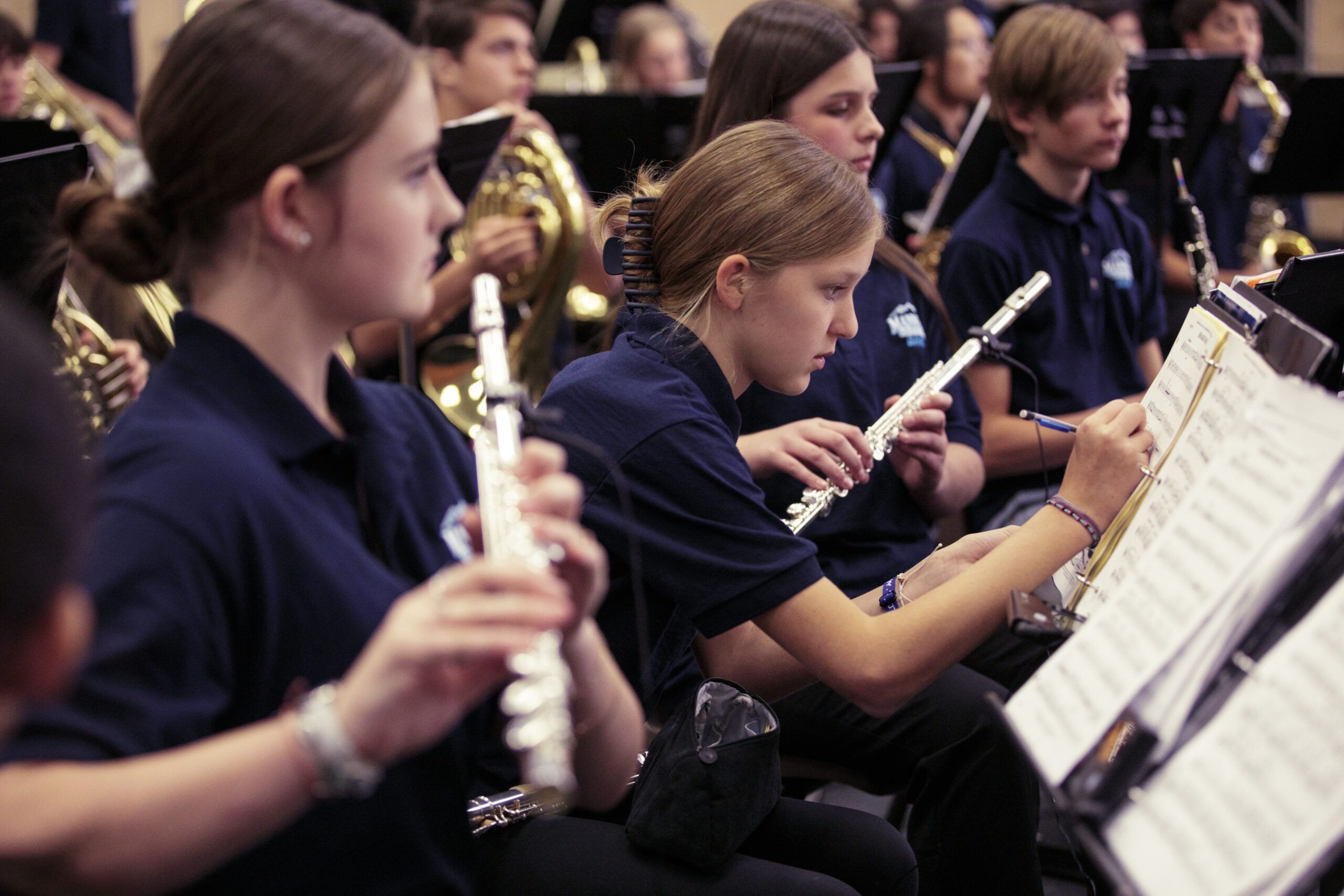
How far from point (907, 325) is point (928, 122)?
8.21ft

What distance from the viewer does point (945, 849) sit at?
181cm

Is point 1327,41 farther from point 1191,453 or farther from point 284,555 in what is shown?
point 284,555

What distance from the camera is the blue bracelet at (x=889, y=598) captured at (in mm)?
1606

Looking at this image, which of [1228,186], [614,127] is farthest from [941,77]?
[614,127]

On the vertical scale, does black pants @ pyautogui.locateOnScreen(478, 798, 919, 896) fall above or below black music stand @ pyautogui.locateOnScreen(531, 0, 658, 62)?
above

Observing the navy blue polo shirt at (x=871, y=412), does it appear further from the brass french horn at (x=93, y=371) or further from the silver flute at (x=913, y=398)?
the brass french horn at (x=93, y=371)

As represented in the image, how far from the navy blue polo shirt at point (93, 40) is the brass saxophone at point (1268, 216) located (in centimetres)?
443

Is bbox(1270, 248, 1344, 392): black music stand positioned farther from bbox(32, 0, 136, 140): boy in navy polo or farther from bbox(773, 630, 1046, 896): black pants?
bbox(32, 0, 136, 140): boy in navy polo

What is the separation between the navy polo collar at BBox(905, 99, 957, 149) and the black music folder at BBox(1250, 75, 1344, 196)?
1.07 meters

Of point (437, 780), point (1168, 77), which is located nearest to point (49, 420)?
point (437, 780)

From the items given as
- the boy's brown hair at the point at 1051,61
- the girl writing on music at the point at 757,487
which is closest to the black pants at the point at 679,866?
the girl writing on music at the point at 757,487

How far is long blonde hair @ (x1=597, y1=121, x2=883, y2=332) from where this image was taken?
1.57 metres

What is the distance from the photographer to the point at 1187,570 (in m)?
1.02

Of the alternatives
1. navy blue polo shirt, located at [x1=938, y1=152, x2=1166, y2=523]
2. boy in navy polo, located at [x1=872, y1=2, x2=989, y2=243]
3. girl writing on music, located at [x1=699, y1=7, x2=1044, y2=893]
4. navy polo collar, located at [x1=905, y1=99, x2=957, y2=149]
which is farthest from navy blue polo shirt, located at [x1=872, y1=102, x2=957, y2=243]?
girl writing on music, located at [x1=699, y1=7, x2=1044, y2=893]
